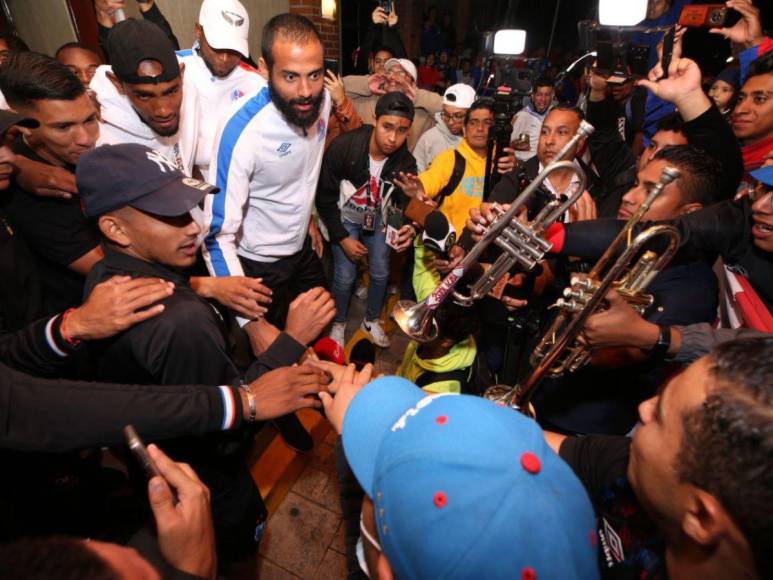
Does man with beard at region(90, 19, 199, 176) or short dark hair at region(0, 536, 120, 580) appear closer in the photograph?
short dark hair at region(0, 536, 120, 580)

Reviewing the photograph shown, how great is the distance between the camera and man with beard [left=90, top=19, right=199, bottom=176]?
2600 mm

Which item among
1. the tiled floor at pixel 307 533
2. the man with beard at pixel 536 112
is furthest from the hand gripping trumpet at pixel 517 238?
the man with beard at pixel 536 112

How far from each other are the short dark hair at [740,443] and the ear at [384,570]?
72cm

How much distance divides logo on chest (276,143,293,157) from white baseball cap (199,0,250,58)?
1.60m

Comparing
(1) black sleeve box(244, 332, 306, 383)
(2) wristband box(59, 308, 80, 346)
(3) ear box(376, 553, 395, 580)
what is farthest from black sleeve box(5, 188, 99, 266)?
(3) ear box(376, 553, 395, 580)

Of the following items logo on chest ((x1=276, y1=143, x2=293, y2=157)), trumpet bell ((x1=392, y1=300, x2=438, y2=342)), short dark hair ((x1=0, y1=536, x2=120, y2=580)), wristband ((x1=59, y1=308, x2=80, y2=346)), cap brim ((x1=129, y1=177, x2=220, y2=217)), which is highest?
logo on chest ((x1=276, y1=143, x2=293, y2=157))

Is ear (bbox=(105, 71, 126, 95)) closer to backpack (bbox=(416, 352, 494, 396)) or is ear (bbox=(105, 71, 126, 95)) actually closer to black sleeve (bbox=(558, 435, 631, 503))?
backpack (bbox=(416, 352, 494, 396))

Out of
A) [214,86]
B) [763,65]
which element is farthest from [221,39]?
[763,65]

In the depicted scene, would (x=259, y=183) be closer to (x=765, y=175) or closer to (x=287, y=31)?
(x=287, y=31)

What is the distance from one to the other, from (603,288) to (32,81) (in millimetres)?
3184

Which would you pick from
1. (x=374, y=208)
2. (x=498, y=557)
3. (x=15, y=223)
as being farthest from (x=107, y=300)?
(x=374, y=208)

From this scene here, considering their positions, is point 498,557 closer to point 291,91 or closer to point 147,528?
point 147,528

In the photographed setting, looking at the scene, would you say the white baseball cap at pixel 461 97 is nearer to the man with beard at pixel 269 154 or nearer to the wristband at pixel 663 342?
the man with beard at pixel 269 154

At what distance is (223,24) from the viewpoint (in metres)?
3.47
